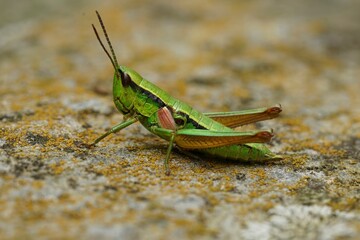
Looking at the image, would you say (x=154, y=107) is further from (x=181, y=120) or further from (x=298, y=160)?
(x=298, y=160)

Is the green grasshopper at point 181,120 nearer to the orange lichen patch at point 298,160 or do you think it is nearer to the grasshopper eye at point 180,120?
the grasshopper eye at point 180,120

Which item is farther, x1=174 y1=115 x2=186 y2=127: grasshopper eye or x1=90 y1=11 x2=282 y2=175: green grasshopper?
x1=174 y1=115 x2=186 y2=127: grasshopper eye

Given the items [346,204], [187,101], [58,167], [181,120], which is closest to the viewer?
[346,204]

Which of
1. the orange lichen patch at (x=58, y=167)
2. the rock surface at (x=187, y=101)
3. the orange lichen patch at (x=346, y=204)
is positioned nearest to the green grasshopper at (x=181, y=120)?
the rock surface at (x=187, y=101)

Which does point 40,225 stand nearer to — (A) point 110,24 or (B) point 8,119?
(B) point 8,119

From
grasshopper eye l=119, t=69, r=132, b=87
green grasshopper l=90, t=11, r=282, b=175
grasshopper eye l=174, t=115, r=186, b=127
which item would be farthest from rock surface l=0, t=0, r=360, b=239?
grasshopper eye l=119, t=69, r=132, b=87

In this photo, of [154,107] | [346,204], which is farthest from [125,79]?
[346,204]

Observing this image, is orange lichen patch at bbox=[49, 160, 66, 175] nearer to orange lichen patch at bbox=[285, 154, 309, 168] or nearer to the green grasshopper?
the green grasshopper
